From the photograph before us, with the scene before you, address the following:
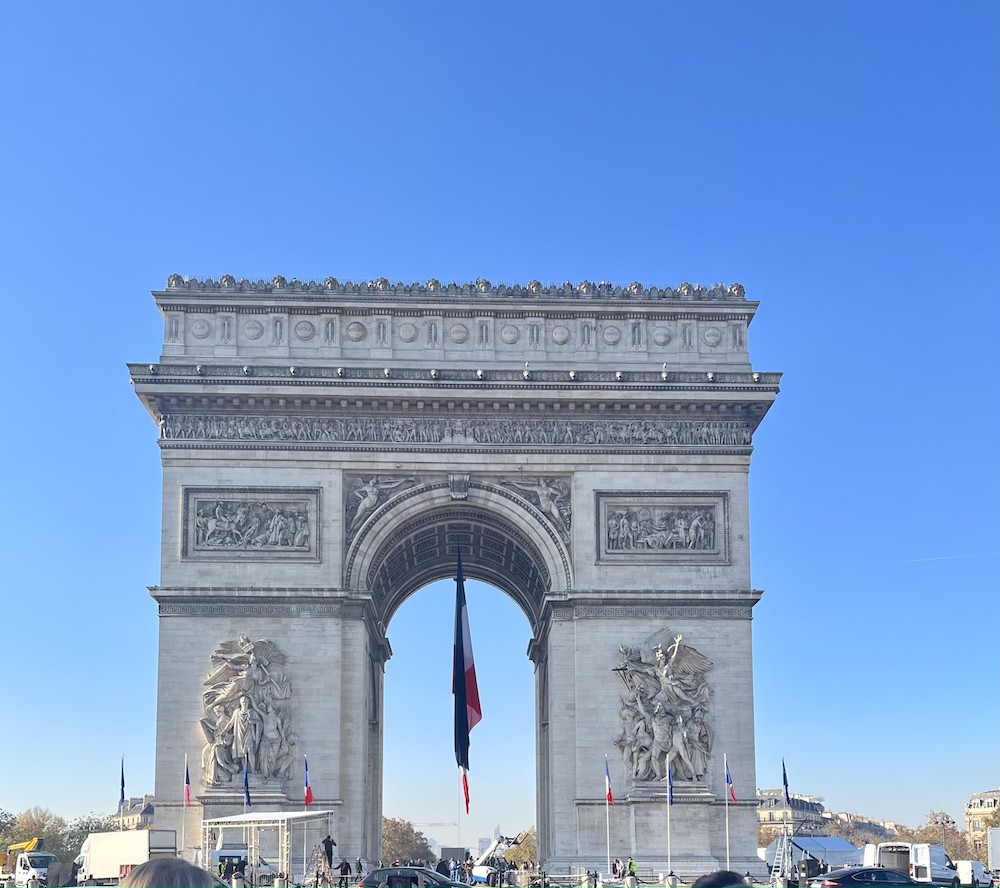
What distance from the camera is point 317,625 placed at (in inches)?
1517

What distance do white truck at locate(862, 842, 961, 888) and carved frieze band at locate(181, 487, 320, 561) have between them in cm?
1666

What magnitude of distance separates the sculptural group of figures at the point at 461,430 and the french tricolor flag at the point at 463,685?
13.2ft

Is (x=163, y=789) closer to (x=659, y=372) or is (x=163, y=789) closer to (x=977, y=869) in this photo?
(x=659, y=372)

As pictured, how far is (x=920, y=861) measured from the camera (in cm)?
3856

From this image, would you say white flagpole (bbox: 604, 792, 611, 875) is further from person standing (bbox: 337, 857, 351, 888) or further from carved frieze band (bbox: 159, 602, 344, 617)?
carved frieze band (bbox: 159, 602, 344, 617)

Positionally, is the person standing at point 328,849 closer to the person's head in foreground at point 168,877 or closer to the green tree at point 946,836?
the person's head in foreground at point 168,877

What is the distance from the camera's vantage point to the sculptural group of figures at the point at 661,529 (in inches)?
1554

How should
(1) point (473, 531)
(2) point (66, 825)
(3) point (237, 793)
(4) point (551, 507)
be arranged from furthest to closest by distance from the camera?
(2) point (66, 825), (1) point (473, 531), (4) point (551, 507), (3) point (237, 793)

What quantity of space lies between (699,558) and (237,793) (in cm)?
1307

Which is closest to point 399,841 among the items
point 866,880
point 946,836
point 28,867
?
point 946,836

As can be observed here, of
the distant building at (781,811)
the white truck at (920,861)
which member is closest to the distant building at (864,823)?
the distant building at (781,811)

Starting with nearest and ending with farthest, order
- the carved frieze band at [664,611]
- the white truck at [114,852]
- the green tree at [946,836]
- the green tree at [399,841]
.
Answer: the white truck at [114,852] → the carved frieze band at [664,611] → the green tree at [946,836] → the green tree at [399,841]

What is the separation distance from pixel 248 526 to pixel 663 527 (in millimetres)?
10764

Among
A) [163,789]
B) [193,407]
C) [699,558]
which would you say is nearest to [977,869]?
[699,558]
